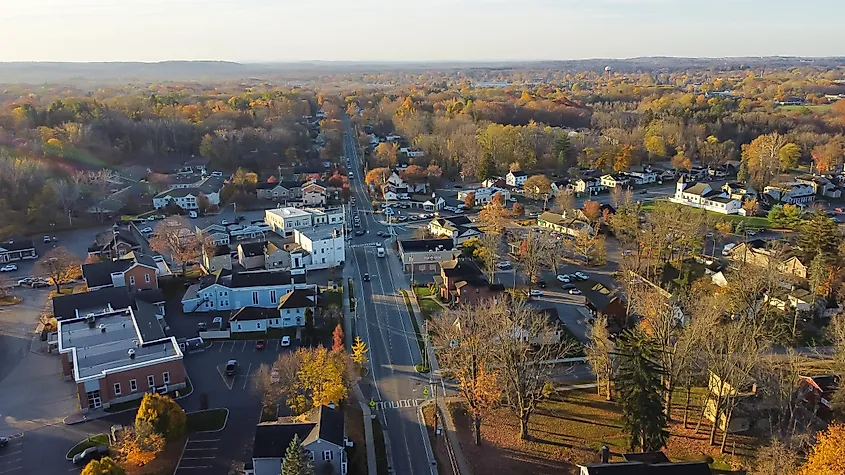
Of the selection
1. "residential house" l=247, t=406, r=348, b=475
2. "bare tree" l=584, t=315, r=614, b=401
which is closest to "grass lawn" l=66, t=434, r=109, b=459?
"residential house" l=247, t=406, r=348, b=475

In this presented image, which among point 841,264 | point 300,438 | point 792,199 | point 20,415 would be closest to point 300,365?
point 300,438

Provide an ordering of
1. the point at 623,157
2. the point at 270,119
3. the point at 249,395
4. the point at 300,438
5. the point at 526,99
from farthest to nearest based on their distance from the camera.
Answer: the point at 526,99, the point at 270,119, the point at 623,157, the point at 249,395, the point at 300,438

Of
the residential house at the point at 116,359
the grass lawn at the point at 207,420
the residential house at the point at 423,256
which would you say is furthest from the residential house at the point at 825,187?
the residential house at the point at 116,359

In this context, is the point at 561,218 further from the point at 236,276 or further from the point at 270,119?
the point at 270,119

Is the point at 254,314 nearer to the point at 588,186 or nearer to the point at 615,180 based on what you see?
the point at 588,186

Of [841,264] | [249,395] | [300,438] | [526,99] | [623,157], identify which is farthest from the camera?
[526,99]

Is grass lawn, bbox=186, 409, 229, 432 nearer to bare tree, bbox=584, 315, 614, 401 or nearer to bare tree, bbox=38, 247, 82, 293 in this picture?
bare tree, bbox=584, 315, 614, 401

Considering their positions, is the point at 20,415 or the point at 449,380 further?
the point at 449,380
